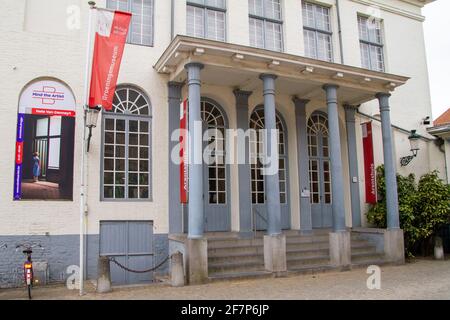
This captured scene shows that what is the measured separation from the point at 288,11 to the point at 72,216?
8550 millimetres

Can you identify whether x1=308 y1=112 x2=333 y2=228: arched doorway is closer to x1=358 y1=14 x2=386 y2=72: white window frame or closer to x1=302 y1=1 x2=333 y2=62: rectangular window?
x1=302 y1=1 x2=333 y2=62: rectangular window

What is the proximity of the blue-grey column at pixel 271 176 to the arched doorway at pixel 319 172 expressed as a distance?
3.07 metres

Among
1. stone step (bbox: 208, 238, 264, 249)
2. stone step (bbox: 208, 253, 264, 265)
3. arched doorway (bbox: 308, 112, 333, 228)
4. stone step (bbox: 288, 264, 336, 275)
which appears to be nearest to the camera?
stone step (bbox: 208, 253, 264, 265)

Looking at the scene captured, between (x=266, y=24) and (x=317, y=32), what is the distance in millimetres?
1929

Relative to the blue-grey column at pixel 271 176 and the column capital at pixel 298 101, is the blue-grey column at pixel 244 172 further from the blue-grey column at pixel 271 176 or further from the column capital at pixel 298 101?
the column capital at pixel 298 101

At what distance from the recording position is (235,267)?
979 centimetres

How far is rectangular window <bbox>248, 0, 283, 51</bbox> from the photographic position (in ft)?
42.0

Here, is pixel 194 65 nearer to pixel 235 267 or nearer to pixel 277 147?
pixel 277 147

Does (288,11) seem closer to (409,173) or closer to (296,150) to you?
→ (296,150)

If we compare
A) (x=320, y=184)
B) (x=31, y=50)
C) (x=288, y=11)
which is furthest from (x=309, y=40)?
(x=31, y=50)

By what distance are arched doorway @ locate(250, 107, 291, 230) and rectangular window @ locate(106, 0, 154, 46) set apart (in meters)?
3.69

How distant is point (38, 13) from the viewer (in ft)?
33.7

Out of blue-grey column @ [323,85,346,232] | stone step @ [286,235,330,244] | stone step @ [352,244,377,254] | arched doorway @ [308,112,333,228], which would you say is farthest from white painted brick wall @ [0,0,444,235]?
stone step @ [352,244,377,254]

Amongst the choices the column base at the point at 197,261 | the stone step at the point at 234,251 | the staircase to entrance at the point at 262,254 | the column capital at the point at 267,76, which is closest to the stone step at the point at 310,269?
the staircase to entrance at the point at 262,254
